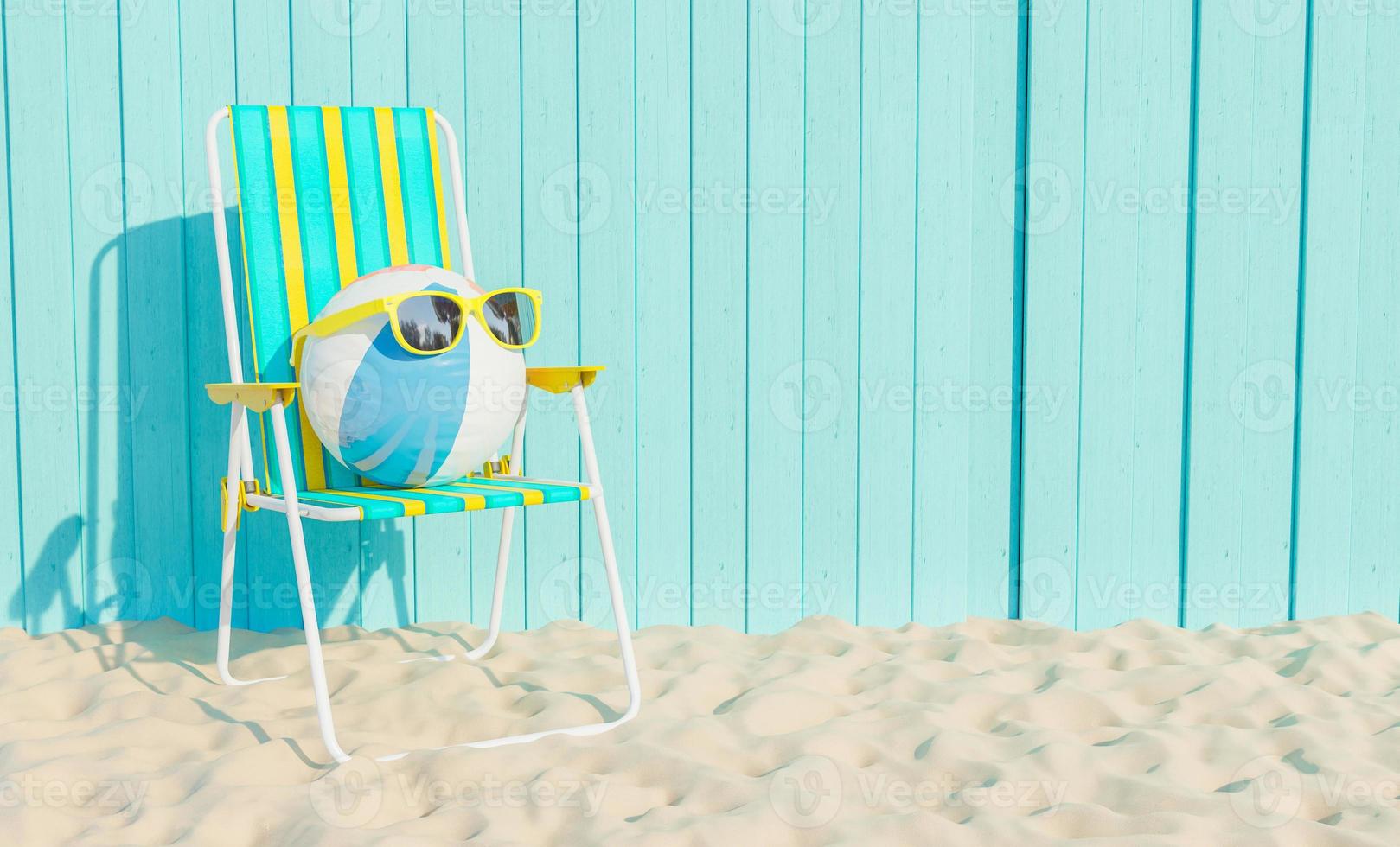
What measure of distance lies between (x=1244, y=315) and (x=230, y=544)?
261 centimetres

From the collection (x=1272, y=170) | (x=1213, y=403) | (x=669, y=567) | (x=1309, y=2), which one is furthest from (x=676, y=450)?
(x=1309, y=2)

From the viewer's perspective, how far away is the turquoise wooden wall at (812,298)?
2766 mm

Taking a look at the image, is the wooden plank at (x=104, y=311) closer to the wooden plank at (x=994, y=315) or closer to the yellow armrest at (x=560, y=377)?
the yellow armrest at (x=560, y=377)

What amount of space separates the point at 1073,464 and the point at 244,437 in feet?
6.79

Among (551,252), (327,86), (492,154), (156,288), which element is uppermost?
(327,86)

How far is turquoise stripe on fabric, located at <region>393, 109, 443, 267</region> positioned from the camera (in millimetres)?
2598

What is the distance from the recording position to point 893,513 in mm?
3029

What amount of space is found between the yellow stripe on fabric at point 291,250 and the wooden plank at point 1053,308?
1.79 m

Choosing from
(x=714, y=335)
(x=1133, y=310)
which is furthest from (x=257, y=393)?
(x=1133, y=310)

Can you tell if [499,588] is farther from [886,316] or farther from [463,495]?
[886,316]

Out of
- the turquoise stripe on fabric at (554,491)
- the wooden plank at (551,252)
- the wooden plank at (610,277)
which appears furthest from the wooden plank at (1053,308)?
the turquoise stripe on fabric at (554,491)

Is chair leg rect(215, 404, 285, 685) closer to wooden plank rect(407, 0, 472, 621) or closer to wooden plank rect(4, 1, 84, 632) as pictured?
wooden plank rect(407, 0, 472, 621)

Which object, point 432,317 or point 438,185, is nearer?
point 432,317

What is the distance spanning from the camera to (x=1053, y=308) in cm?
304
